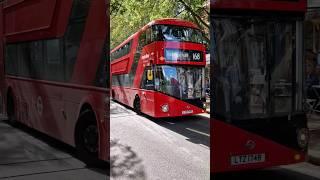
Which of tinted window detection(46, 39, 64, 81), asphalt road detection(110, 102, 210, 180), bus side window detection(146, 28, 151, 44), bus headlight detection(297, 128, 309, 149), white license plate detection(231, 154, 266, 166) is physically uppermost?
bus side window detection(146, 28, 151, 44)

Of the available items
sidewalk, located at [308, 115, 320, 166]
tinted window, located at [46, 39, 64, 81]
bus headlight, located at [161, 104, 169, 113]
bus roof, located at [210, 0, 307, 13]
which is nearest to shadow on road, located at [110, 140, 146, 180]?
bus headlight, located at [161, 104, 169, 113]

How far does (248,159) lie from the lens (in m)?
4.46

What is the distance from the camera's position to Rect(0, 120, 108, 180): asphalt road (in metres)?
3.21

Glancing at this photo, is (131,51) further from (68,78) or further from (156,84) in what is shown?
(68,78)

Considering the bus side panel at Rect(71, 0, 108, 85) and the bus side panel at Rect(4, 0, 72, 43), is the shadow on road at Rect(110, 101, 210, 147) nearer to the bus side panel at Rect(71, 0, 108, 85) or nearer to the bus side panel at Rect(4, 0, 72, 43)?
the bus side panel at Rect(71, 0, 108, 85)

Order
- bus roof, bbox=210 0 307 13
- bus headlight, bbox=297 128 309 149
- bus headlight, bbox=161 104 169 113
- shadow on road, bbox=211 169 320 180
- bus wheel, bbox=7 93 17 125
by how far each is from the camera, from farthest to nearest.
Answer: shadow on road, bbox=211 169 320 180, bus headlight, bbox=297 128 309 149, bus roof, bbox=210 0 307 13, bus wheel, bbox=7 93 17 125, bus headlight, bbox=161 104 169 113

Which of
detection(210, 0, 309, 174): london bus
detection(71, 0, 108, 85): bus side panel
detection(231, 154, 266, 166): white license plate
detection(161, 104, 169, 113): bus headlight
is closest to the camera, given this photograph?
detection(71, 0, 108, 85): bus side panel

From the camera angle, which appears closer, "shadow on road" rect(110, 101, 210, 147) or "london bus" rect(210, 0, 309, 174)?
"shadow on road" rect(110, 101, 210, 147)

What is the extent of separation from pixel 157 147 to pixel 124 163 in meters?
0.24

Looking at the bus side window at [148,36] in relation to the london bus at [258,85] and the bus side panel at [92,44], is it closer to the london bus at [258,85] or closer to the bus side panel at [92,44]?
the bus side panel at [92,44]

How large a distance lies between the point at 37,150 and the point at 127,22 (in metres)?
1.05

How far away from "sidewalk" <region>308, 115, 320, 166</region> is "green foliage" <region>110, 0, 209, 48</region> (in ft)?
16.1

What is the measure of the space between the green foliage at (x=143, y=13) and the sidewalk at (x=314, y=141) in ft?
16.1

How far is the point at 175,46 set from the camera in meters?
3.38
